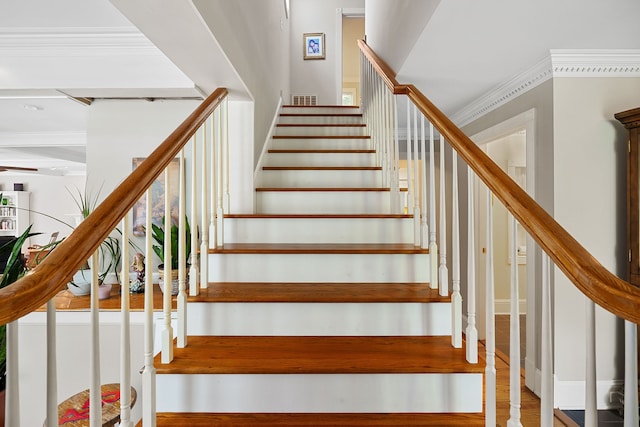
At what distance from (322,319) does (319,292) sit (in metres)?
0.13

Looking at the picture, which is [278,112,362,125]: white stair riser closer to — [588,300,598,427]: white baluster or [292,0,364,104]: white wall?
[292,0,364,104]: white wall

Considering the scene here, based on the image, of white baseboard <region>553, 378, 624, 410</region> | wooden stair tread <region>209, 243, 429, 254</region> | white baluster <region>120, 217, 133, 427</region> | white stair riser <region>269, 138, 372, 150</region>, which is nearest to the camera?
white baluster <region>120, 217, 133, 427</region>

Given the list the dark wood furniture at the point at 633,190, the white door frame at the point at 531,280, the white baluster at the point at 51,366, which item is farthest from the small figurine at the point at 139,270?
the dark wood furniture at the point at 633,190

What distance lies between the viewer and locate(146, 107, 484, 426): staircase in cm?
134

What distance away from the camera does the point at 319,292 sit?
5.56 feet

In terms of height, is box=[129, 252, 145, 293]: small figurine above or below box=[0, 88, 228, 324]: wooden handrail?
below

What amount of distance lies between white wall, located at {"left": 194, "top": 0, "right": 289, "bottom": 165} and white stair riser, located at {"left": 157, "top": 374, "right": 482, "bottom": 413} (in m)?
1.38

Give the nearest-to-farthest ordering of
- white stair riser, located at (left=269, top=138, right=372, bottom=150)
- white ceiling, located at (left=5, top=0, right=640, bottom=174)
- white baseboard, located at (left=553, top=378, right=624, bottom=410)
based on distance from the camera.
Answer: white ceiling, located at (left=5, top=0, right=640, bottom=174), white baseboard, located at (left=553, top=378, right=624, bottom=410), white stair riser, located at (left=269, top=138, right=372, bottom=150)

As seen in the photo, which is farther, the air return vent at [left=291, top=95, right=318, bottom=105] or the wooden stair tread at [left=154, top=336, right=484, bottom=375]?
the air return vent at [left=291, top=95, right=318, bottom=105]

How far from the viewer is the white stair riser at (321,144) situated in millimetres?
3271

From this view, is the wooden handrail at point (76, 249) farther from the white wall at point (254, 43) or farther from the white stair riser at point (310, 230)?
the white stair riser at point (310, 230)

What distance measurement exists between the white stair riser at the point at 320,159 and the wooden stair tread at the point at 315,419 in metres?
1.98

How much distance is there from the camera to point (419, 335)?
162cm

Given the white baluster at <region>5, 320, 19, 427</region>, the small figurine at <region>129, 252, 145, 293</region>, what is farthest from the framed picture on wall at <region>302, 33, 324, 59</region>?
the white baluster at <region>5, 320, 19, 427</region>
